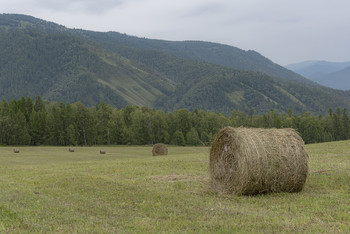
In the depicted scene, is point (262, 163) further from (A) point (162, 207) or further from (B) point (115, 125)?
(B) point (115, 125)

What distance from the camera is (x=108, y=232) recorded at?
29.6 feet

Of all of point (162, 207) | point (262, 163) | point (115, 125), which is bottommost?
point (162, 207)

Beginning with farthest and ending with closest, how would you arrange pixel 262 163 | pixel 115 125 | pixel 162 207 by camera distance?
pixel 115 125 < pixel 262 163 < pixel 162 207

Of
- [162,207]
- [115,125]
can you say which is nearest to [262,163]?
[162,207]

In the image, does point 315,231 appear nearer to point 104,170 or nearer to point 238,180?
point 238,180

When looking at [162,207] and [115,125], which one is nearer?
[162,207]

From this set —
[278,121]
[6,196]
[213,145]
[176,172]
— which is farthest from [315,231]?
[278,121]

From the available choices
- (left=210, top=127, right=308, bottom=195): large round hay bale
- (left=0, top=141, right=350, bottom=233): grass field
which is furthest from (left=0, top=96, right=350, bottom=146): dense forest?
(left=0, top=141, right=350, bottom=233): grass field

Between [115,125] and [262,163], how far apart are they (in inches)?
3177

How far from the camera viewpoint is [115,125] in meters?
91.9

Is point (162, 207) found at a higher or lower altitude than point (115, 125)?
lower

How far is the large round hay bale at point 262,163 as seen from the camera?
1370 cm

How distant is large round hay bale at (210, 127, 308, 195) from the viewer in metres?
13.7

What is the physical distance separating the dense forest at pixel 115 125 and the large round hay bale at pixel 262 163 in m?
47.9
